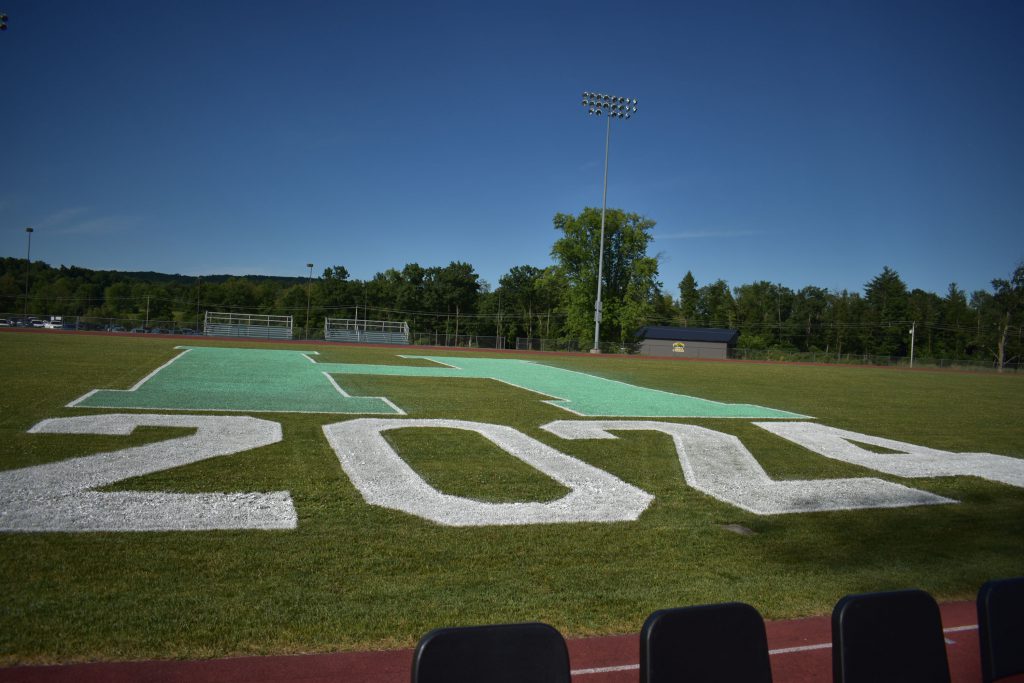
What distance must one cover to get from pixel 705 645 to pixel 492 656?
628 mm

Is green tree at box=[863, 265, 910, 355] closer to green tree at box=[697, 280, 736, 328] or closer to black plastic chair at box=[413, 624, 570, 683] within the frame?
green tree at box=[697, 280, 736, 328]

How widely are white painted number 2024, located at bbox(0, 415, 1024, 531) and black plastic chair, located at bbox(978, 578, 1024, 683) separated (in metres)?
4.42

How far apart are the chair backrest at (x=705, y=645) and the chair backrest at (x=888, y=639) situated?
27 cm

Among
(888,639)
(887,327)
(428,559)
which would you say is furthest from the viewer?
(887,327)

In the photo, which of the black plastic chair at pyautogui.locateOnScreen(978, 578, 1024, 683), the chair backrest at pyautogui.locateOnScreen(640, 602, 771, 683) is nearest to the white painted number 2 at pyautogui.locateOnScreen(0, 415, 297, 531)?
the chair backrest at pyautogui.locateOnScreen(640, 602, 771, 683)

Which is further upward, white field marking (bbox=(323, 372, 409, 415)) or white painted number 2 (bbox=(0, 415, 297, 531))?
white field marking (bbox=(323, 372, 409, 415))

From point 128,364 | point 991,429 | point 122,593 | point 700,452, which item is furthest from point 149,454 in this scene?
point 991,429

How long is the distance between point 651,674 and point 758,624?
0.40 meters

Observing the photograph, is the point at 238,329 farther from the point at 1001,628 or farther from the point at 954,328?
the point at 954,328

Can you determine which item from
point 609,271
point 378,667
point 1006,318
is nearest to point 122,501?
point 378,667

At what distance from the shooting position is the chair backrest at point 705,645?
6.25ft

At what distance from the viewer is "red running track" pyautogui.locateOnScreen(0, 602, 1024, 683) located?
3.43m

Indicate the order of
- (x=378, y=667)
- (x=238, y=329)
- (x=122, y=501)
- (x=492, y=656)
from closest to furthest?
(x=492, y=656) < (x=378, y=667) < (x=122, y=501) < (x=238, y=329)

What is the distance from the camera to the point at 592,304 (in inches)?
2800
